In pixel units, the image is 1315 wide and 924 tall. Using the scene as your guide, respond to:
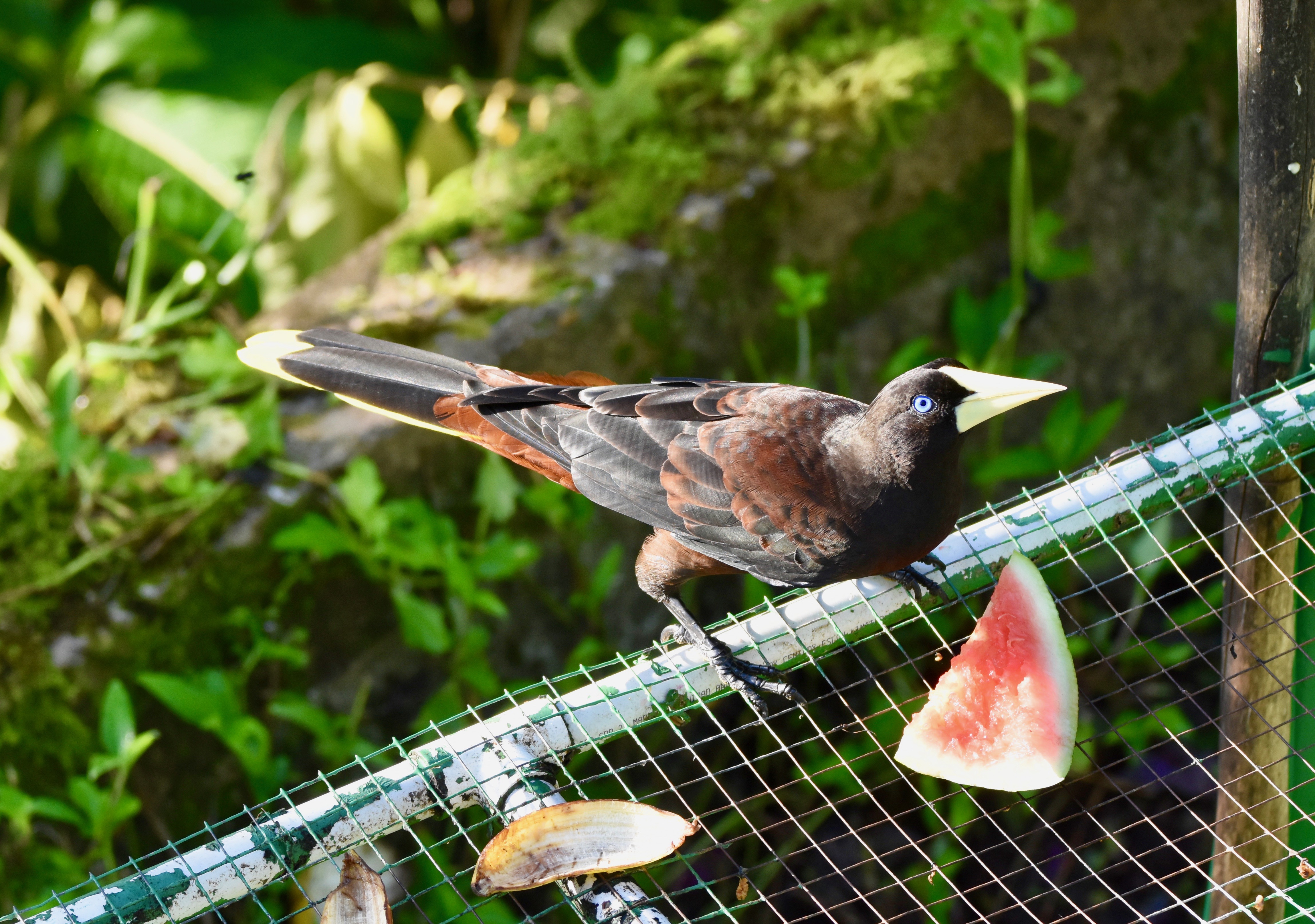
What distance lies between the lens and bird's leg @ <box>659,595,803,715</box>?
6.54 ft

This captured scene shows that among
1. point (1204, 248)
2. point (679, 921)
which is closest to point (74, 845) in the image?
point (679, 921)

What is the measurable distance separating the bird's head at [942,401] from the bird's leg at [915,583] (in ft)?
0.82

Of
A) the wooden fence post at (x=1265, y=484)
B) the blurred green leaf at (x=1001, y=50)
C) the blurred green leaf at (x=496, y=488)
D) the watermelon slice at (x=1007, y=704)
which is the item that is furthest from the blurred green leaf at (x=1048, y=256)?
the blurred green leaf at (x=496, y=488)

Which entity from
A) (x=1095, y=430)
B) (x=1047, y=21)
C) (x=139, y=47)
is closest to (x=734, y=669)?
(x=1095, y=430)

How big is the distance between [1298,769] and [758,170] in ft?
7.47

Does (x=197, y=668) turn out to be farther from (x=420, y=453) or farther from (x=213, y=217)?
(x=213, y=217)

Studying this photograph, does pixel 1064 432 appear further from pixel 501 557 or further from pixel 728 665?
pixel 501 557

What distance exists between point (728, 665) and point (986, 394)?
2.20ft

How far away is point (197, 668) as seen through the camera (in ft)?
9.22

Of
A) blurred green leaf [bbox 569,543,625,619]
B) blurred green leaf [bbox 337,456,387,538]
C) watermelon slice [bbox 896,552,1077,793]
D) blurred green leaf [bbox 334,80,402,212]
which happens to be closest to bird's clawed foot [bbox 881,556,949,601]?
watermelon slice [bbox 896,552,1077,793]

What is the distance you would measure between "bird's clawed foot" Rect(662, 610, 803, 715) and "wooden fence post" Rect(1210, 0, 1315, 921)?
0.81 m

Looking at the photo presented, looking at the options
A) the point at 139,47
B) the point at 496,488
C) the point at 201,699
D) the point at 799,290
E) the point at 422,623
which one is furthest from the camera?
the point at 139,47

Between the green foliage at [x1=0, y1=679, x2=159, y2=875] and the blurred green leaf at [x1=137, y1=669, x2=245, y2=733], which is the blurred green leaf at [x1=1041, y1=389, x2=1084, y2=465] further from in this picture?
the green foliage at [x1=0, y1=679, x2=159, y2=875]

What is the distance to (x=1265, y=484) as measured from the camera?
2.09 m
